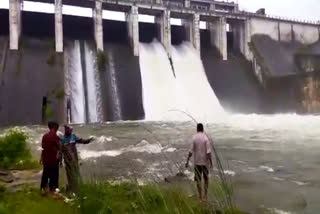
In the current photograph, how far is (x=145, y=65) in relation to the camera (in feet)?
96.0

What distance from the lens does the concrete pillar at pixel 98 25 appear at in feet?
91.6

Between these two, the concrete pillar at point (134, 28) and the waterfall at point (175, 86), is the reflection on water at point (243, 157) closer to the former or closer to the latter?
the waterfall at point (175, 86)

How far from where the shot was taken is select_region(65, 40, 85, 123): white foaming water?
24344mm

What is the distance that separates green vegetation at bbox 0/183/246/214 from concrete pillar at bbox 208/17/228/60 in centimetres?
2881

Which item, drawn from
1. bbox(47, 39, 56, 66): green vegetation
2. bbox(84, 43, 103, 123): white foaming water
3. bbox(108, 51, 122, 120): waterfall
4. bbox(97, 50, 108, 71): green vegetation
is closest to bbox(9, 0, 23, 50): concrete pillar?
bbox(47, 39, 56, 66): green vegetation

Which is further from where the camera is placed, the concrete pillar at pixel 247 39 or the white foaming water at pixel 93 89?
the concrete pillar at pixel 247 39

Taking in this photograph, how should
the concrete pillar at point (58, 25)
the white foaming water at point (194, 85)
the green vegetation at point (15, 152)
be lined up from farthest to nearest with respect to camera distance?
the white foaming water at point (194, 85)
the concrete pillar at point (58, 25)
the green vegetation at point (15, 152)

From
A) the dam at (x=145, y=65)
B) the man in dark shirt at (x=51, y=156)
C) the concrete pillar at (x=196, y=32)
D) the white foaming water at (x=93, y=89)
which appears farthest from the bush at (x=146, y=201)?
the concrete pillar at (x=196, y=32)

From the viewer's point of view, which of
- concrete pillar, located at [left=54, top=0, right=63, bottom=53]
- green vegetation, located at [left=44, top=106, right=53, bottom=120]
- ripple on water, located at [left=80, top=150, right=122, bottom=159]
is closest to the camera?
ripple on water, located at [left=80, top=150, right=122, bottom=159]

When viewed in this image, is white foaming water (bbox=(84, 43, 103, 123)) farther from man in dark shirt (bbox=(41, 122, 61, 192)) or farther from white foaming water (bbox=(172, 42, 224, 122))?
man in dark shirt (bbox=(41, 122, 61, 192))

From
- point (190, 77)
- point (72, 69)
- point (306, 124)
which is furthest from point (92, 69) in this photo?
point (306, 124)

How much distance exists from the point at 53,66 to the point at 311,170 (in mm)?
18856

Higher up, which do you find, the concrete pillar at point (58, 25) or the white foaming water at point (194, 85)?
the concrete pillar at point (58, 25)

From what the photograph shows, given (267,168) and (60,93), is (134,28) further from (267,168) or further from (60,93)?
(267,168)
